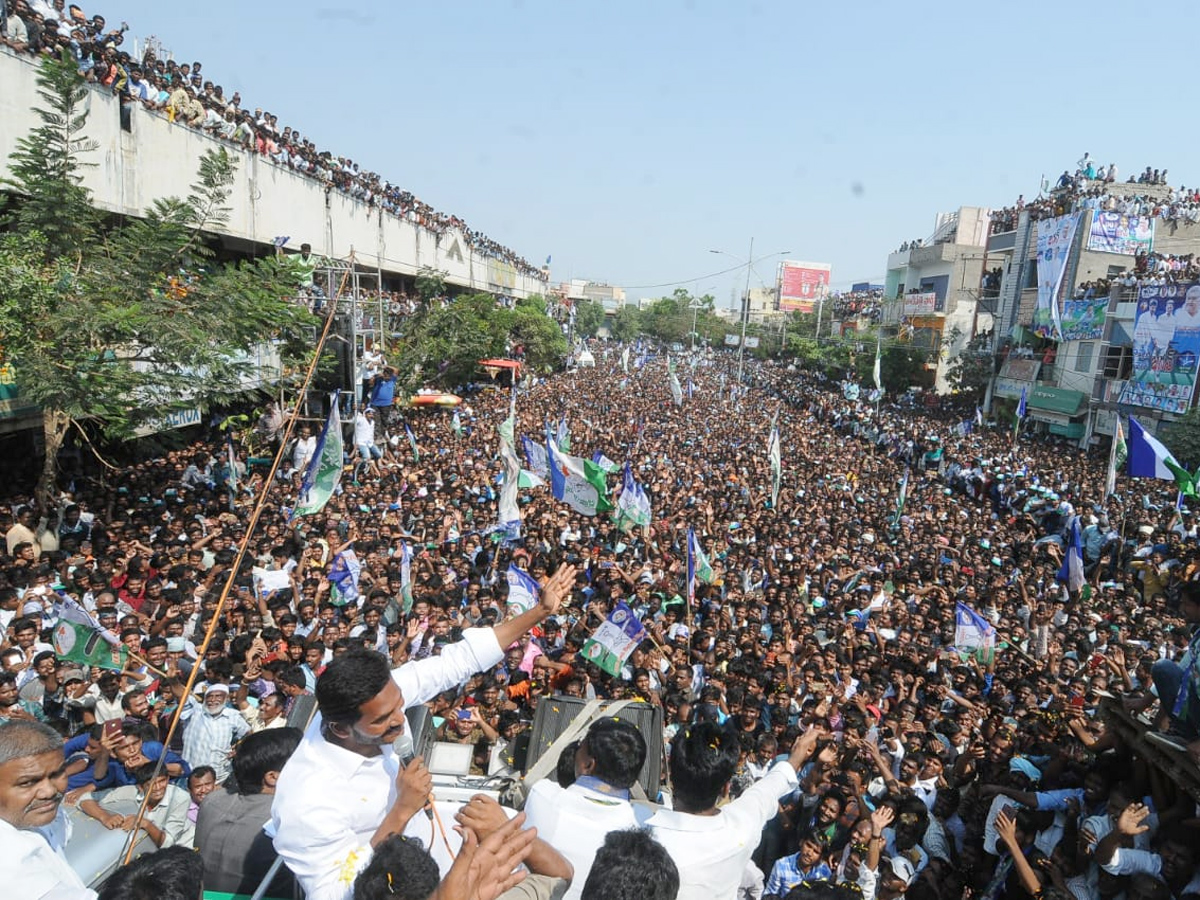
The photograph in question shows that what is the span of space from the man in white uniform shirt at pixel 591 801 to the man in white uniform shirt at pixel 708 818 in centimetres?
12

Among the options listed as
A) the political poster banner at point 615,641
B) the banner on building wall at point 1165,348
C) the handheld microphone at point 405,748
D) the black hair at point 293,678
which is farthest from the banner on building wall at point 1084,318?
the handheld microphone at point 405,748

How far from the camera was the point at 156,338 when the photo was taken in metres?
8.77

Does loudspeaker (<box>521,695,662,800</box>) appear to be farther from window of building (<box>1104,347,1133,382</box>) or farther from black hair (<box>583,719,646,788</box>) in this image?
window of building (<box>1104,347,1133,382</box>)

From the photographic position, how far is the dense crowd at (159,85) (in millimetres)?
11016

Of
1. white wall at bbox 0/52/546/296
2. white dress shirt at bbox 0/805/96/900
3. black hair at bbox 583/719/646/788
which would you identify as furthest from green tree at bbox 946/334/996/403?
white dress shirt at bbox 0/805/96/900

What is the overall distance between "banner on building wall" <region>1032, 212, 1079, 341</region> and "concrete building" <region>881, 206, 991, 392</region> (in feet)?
17.1

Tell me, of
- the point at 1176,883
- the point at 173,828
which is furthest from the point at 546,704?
the point at 1176,883

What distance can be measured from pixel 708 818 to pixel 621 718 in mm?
797

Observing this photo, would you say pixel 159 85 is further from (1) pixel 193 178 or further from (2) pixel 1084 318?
(2) pixel 1084 318

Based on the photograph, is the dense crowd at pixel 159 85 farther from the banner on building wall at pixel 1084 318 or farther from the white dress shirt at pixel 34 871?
the banner on building wall at pixel 1084 318

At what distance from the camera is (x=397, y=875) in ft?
6.06

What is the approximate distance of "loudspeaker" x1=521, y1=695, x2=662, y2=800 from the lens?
3203mm

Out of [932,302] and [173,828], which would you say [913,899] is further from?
[932,302]

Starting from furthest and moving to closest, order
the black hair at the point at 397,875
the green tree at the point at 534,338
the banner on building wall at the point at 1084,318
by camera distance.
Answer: the green tree at the point at 534,338, the banner on building wall at the point at 1084,318, the black hair at the point at 397,875
